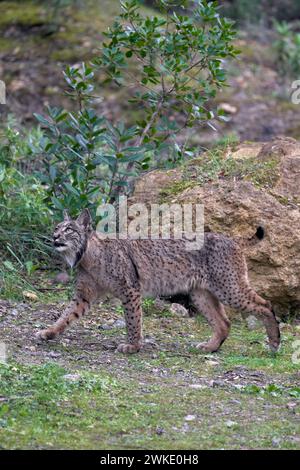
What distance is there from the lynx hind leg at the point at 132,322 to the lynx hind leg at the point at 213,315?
57 cm

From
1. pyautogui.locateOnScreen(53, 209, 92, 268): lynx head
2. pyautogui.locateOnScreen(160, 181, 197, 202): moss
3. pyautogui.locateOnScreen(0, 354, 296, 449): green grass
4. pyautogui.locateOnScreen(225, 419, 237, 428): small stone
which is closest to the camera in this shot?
pyautogui.locateOnScreen(0, 354, 296, 449): green grass

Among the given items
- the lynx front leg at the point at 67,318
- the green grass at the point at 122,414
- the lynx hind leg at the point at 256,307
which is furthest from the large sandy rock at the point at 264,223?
the green grass at the point at 122,414

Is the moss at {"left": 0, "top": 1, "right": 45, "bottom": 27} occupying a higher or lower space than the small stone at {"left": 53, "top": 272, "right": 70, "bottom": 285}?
higher

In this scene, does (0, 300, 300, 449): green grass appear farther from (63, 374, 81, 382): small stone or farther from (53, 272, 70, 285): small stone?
(53, 272, 70, 285): small stone

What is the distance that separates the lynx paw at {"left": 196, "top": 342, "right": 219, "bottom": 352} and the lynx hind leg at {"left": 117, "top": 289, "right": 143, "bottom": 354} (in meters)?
0.53

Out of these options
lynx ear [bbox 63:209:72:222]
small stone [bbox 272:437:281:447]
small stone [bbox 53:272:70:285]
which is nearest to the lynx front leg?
lynx ear [bbox 63:209:72:222]

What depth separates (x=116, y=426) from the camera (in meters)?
5.91

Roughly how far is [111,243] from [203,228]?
102 centimetres

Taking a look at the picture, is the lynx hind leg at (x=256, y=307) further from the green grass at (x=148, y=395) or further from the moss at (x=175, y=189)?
the moss at (x=175, y=189)

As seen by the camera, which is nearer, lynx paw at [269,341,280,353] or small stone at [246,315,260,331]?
lynx paw at [269,341,280,353]

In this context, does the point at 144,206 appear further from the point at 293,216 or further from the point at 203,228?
the point at 293,216

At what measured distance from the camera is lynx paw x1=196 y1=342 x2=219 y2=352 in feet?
27.2

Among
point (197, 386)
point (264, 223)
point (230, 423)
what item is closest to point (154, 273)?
point (264, 223)
